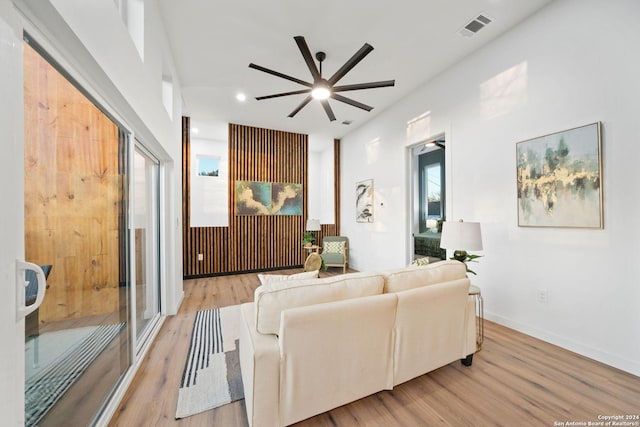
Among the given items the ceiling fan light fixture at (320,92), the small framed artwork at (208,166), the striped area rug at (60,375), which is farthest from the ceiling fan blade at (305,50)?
the small framed artwork at (208,166)

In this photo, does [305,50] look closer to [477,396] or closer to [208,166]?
[477,396]

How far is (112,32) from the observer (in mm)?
1420

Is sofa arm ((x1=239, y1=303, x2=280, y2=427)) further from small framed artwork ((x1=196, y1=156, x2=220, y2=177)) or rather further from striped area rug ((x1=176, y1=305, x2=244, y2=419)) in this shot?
small framed artwork ((x1=196, y1=156, x2=220, y2=177))

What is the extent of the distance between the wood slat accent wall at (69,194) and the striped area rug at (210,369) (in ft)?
2.67

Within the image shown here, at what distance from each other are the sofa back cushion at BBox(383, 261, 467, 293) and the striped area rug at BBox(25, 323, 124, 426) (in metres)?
A: 1.84

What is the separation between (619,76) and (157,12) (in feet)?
13.4

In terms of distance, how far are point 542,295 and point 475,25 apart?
2905 mm

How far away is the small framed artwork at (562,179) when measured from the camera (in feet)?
7.13

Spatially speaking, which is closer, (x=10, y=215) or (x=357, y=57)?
(x=10, y=215)

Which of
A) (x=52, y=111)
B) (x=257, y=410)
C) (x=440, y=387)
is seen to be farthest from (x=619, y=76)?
(x=52, y=111)

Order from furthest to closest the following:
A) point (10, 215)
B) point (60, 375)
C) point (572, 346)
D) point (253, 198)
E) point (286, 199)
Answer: point (286, 199) → point (253, 198) → point (572, 346) → point (60, 375) → point (10, 215)

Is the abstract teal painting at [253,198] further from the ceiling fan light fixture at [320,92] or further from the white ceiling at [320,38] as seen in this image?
the ceiling fan light fixture at [320,92]

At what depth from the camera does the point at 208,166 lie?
5.89 meters

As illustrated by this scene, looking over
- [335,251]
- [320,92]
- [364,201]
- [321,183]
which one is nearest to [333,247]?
[335,251]
